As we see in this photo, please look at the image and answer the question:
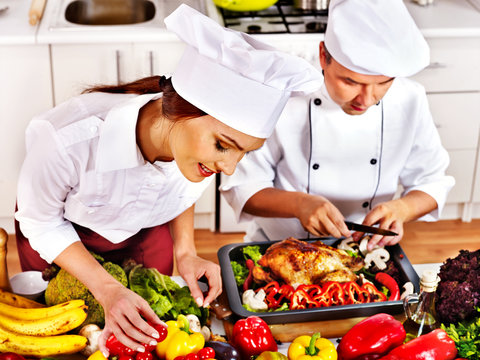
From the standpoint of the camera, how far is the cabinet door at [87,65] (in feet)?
8.72

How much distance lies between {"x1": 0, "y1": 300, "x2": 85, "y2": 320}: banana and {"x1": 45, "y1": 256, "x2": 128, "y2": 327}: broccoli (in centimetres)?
3

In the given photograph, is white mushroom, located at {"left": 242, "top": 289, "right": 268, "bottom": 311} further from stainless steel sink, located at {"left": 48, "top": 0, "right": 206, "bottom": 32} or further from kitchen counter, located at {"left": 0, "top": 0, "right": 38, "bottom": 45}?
stainless steel sink, located at {"left": 48, "top": 0, "right": 206, "bottom": 32}

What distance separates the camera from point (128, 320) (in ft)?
4.17

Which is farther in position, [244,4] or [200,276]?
[244,4]

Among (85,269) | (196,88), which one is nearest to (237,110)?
(196,88)

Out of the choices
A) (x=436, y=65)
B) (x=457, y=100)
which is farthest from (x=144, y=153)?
(x=457, y=100)

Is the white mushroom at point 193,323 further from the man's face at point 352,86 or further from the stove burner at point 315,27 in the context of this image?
the stove burner at point 315,27

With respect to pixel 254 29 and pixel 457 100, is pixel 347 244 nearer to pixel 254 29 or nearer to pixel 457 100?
pixel 254 29

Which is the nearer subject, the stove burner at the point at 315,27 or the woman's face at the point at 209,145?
the woman's face at the point at 209,145

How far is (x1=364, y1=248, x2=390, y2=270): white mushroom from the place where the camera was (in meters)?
1.63

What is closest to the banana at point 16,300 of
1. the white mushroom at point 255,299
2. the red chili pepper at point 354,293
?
the white mushroom at point 255,299

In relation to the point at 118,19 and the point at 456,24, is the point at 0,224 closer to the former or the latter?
the point at 118,19

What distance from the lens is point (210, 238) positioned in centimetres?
310

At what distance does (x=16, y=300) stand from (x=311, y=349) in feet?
2.03
